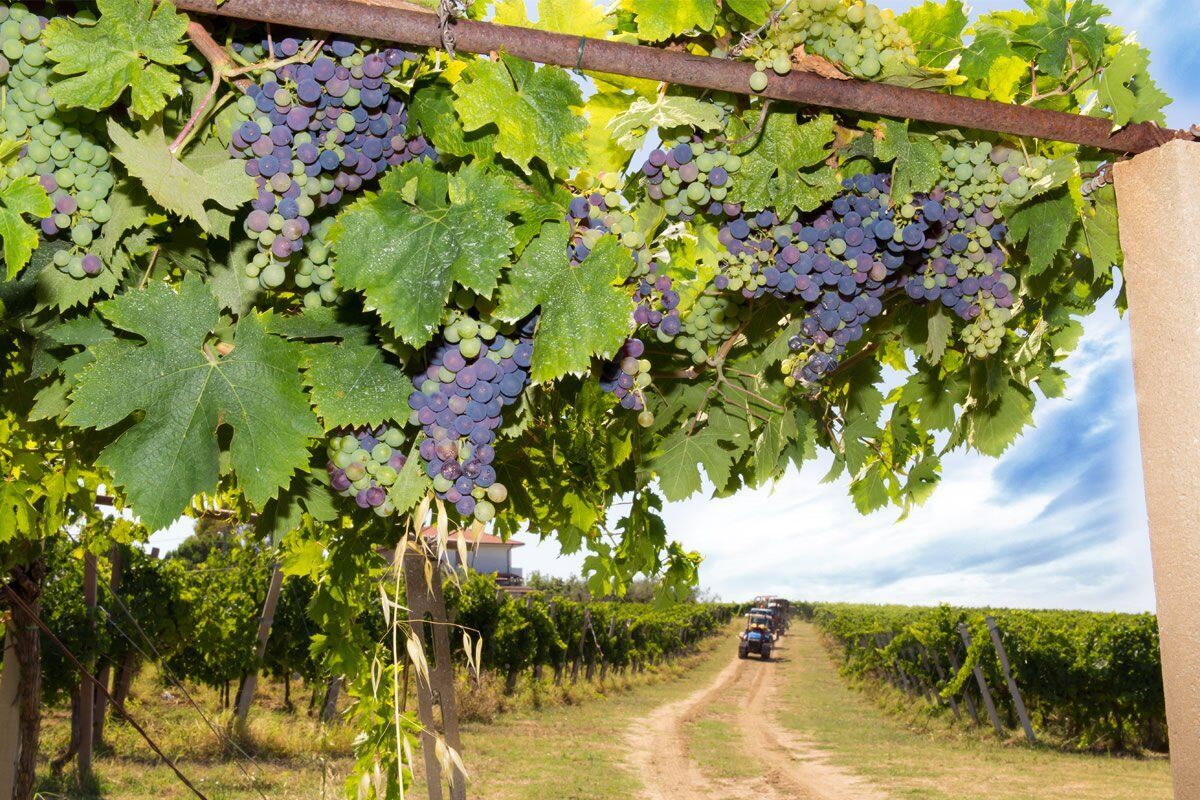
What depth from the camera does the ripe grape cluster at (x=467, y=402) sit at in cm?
173

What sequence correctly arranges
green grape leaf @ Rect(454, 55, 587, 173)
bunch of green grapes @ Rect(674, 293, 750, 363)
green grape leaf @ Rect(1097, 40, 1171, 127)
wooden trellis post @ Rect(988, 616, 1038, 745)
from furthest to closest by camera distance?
wooden trellis post @ Rect(988, 616, 1038, 745) → bunch of green grapes @ Rect(674, 293, 750, 363) → green grape leaf @ Rect(1097, 40, 1171, 127) → green grape leaf @ Rect(454, 55, 587, 173)

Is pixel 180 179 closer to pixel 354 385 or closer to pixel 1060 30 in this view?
pixel 354 385

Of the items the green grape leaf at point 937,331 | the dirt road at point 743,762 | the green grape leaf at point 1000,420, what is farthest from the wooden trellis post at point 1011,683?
the green grape leaf at point 937,331

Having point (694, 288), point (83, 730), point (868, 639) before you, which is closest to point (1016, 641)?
point (868, 639)

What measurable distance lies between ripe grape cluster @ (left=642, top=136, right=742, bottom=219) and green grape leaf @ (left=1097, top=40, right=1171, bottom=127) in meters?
0.81

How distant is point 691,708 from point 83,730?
13466 millimetres

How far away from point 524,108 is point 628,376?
63 cm

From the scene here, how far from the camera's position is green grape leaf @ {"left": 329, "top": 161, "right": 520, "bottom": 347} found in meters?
1.54

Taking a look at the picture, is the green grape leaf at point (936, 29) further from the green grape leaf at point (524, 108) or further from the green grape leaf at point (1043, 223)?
the green grape leaf at point (524, 108)

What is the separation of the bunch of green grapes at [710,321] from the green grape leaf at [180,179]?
1.38 meters

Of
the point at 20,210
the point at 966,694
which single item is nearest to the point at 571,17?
the point at 20,210

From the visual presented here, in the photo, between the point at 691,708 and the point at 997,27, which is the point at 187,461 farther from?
the point at 691,708

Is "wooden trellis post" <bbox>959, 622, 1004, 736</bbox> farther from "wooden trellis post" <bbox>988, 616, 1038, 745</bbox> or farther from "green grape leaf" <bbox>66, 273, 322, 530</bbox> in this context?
"green grape leaf" <bbox>66, 273, 322, 530</bbox>

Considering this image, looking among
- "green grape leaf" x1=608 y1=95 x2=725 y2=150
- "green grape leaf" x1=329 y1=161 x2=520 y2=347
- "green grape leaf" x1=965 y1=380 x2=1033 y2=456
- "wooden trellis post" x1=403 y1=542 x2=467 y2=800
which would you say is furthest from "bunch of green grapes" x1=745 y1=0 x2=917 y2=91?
"wooden trellis post" x1=403 y1=542 x2=467 y2=800
